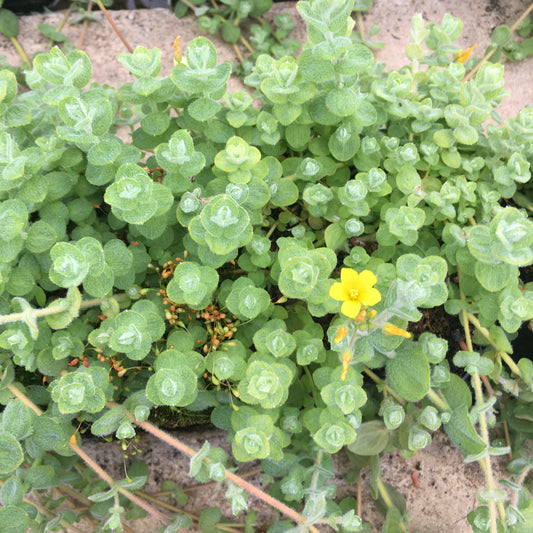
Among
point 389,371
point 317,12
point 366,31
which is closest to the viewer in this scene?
point 317,12

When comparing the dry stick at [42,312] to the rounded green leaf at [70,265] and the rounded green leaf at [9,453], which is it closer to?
the rounded green leaf at [70,265]

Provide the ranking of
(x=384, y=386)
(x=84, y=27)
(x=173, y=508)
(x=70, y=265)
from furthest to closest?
(x=84, y=27) → (x=173, y=508) → (x=384, y=386) → (x=70, y=265)

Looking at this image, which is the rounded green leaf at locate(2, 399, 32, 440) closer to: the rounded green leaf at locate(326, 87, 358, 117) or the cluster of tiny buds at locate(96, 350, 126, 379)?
the cluster of tiny buds at locate(96, 350, 126, 379)

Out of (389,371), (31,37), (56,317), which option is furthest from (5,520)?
(31,37)

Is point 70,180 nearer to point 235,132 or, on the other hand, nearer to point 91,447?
point 235,132

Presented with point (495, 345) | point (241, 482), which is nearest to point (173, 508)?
point (241, 482)

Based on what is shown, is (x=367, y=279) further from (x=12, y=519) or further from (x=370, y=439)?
(x=12, y=519)

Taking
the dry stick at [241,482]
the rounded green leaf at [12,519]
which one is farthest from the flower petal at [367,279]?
the rounded green leaf at [12,519]
